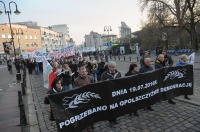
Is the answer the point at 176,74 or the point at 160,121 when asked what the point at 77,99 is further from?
the point at 176,74

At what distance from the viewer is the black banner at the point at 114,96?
14.8 ft

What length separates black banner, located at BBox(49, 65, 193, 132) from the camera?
4512mm

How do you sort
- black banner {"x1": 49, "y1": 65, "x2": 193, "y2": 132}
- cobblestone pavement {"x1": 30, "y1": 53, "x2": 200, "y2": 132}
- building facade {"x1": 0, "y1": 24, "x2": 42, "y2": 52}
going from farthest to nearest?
building facade {"x1": 0, "y1": 24, "x2": 42, "y2": 52} < cobblestone pavement {"x1": 30, "y1": 53, "x2": 200, "y2": 132} < black banner {"x1": 49, "y1": 65, "x2": 193, "y2": 132}

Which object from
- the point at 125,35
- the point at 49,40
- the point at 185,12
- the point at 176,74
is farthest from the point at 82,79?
the point at 49,40

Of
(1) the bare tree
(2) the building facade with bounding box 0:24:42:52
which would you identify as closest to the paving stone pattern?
(1) the bare tree

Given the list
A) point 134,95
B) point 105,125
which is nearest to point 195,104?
point 134,95

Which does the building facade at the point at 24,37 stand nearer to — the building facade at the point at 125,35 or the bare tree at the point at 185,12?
the building facade at the point at 125,35

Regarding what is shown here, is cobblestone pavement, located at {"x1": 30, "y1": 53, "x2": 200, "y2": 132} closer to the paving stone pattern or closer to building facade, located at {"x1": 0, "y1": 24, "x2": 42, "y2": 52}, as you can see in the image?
the paving stone pattern

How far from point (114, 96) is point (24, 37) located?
8439 cm

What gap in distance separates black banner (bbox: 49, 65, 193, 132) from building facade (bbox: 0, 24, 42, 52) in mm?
76619

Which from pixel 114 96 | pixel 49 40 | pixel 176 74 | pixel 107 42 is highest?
pixel 49 40

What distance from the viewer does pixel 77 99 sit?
4.66 meters

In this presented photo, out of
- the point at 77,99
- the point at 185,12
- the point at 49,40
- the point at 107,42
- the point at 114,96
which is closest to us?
the point at 77,99

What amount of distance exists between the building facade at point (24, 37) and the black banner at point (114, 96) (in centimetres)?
7662
